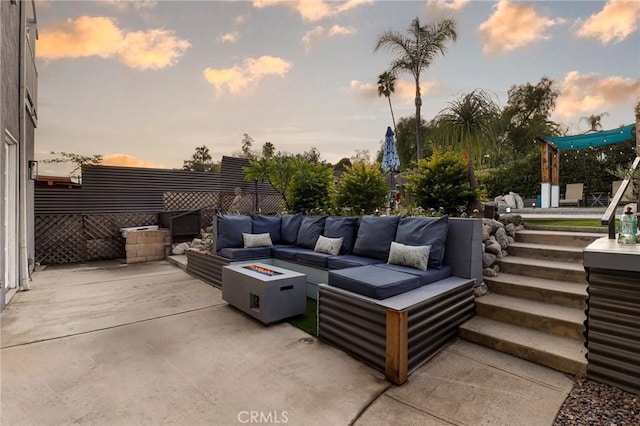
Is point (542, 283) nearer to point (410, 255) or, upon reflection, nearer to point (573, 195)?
point (410, 255)

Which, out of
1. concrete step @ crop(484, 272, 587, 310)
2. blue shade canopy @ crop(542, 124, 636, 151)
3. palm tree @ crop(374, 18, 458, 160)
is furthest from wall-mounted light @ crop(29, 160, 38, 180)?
blue shade canopy @ crop(542, 124, 636, 151)

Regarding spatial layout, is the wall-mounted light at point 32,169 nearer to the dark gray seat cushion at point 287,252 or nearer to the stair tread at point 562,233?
the dark gray seat cushion at point 287,252

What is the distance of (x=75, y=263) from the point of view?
24.7 feet

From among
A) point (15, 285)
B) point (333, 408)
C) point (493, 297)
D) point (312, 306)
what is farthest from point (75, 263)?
point (493, 297)

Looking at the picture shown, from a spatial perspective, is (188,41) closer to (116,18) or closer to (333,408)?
(116,18)

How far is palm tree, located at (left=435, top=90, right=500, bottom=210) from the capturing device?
4.70 meters

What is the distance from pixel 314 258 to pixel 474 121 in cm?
327

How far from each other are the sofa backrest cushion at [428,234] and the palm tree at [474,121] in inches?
67.8

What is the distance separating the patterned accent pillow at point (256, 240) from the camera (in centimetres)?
516

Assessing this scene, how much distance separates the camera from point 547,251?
3.77 meters

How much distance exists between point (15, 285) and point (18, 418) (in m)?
4.36

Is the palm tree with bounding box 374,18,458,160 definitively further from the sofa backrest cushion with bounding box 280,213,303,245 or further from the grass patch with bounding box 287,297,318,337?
the grass patch with bounding box 287,297,318,337

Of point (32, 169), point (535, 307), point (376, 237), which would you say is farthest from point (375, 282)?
point (32, 169)

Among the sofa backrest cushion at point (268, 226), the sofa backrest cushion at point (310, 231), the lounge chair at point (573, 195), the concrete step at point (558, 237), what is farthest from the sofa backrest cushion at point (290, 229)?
the lounge chair at point (573, 195)
